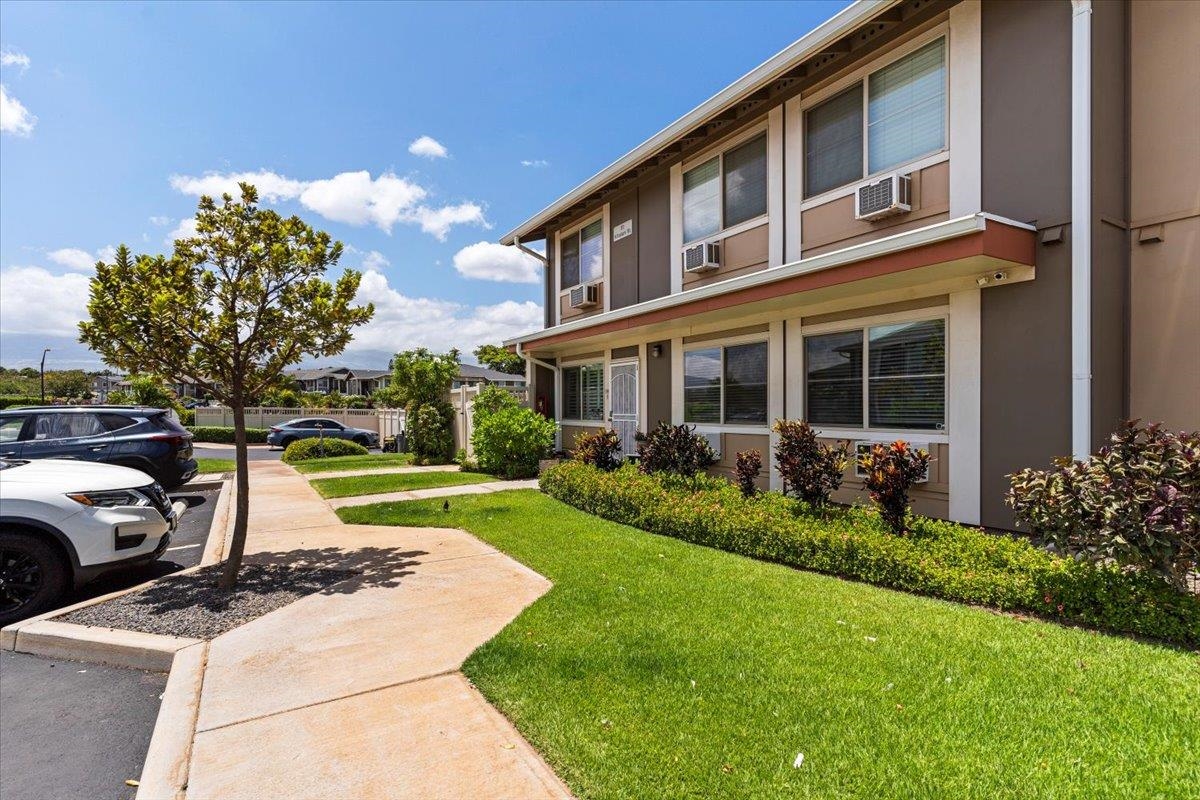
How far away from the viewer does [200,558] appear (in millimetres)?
6668

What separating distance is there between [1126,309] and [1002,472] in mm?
2159

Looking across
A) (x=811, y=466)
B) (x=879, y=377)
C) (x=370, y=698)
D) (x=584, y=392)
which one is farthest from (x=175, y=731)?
(x=584, y=392)

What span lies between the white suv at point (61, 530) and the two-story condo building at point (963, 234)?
7.25 m

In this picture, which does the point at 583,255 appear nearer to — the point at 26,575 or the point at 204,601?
the point at 204,601

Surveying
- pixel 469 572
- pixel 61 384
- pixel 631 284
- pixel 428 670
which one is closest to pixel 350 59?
pixel 631 284

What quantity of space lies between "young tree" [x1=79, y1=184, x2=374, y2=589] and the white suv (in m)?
0.92

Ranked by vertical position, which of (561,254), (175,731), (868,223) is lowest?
(175,731)

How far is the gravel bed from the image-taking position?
4.47 meters

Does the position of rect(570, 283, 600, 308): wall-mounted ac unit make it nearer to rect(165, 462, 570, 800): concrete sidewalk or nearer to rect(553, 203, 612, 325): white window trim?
rect(553, 203, 612, 325): white window trim

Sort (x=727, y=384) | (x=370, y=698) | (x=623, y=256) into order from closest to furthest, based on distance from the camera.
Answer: (x=370, y=698)
(x=727, y=384)
(x=623, y=256)

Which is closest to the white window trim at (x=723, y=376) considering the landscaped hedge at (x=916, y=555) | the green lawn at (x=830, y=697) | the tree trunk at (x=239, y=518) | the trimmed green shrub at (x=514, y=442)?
the landscaped hedge at (x=916, y=555)

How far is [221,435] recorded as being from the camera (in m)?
30.6

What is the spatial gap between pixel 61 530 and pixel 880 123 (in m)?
9.71

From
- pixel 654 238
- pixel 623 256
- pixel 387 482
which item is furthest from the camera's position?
pixel 623 256
